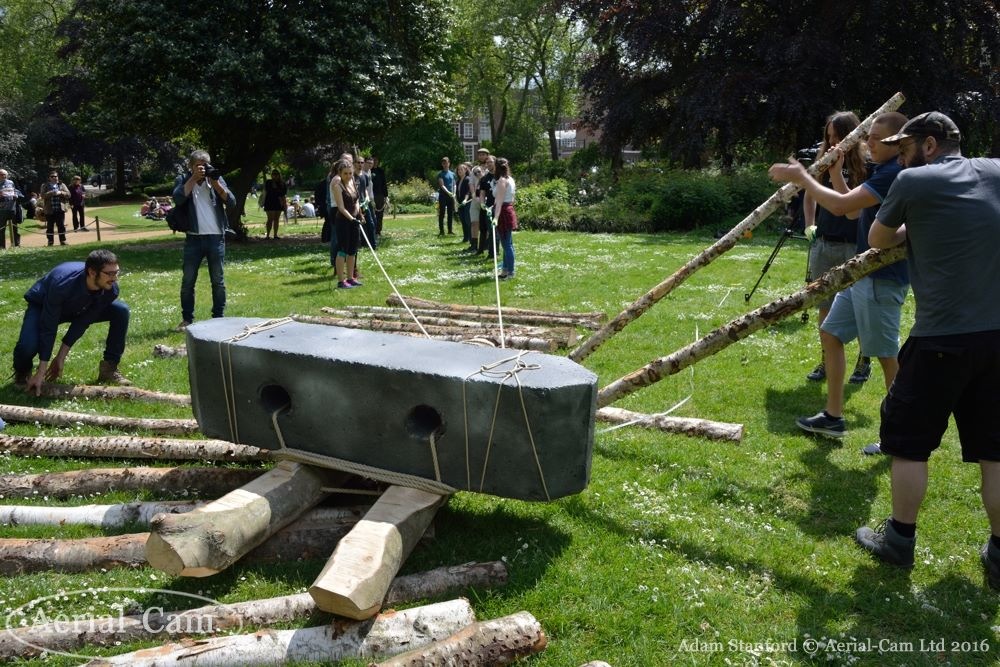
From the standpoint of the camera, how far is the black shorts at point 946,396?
13.1 ft

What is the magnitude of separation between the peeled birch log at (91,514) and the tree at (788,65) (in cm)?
2291

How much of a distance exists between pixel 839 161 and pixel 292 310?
7.86 metres

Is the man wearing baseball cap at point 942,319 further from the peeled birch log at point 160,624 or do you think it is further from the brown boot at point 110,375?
the brown boot at point 110,375

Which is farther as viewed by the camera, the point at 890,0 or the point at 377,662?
the point at 890,0

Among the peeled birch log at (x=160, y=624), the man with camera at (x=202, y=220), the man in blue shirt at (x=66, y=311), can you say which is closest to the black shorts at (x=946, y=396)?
the peeled birch log at (x=160, y=624)

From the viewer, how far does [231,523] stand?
13.1ft

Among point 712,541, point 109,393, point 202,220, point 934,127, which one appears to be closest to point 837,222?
point 934,127

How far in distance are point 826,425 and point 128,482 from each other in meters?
5.20

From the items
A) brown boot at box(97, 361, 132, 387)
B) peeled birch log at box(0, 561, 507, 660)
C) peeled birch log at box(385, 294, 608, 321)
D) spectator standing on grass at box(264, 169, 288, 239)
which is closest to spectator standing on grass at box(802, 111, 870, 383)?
peeled birch log at box(385, 294, 608, 321)

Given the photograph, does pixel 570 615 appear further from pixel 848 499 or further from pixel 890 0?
pixel 890 0

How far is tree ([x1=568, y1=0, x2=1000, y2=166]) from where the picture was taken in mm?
23469

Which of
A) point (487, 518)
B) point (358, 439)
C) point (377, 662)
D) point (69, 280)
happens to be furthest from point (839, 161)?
point (69, 280)

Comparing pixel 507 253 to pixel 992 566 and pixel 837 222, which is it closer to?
pixel 837 222

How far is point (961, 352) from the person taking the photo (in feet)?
13.1
